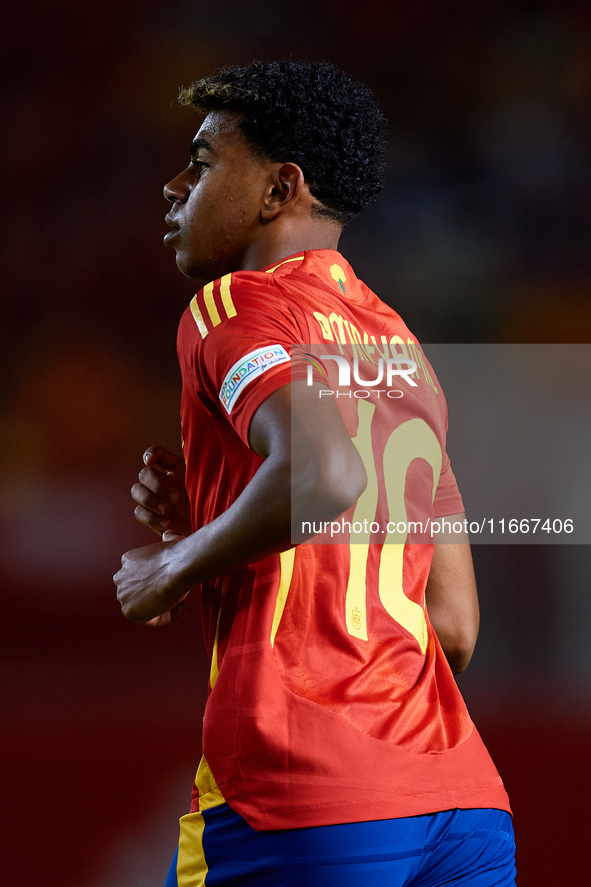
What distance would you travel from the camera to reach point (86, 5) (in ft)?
10.3

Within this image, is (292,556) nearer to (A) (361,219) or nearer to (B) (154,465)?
(B) (154,465)

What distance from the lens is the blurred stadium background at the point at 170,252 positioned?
9.97 feet

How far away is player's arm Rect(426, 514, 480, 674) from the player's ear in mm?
332

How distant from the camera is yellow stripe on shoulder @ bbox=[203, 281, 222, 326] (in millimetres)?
610

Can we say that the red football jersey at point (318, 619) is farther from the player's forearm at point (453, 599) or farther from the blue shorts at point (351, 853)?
the player's forearm at point (453, 599)

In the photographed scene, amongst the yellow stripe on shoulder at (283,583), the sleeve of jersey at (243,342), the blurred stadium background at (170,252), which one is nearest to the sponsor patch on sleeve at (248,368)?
the sleeve of jersey at (243,342)

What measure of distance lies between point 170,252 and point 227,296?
8.91 feet

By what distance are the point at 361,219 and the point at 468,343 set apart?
0.63m

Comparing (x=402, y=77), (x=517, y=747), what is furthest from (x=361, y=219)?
(x=517, y=747)

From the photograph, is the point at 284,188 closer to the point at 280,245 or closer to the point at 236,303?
the point at 280,245

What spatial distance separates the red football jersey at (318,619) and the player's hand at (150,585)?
0.04m

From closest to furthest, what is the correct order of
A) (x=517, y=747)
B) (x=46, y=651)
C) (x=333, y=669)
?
(x=333, y=669)
(x=517, y=747)
(x=46, y=651)

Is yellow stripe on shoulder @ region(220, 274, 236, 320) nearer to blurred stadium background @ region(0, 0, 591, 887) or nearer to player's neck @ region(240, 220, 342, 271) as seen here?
player's neck @ region(240, 220, 342, 271)

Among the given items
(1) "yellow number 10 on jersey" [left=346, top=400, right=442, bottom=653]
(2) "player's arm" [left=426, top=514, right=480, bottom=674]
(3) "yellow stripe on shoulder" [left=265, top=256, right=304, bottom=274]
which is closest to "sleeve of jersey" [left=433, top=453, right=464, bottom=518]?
(2) "player's arm" [left=426, top=514, right=480, bottom=674]
